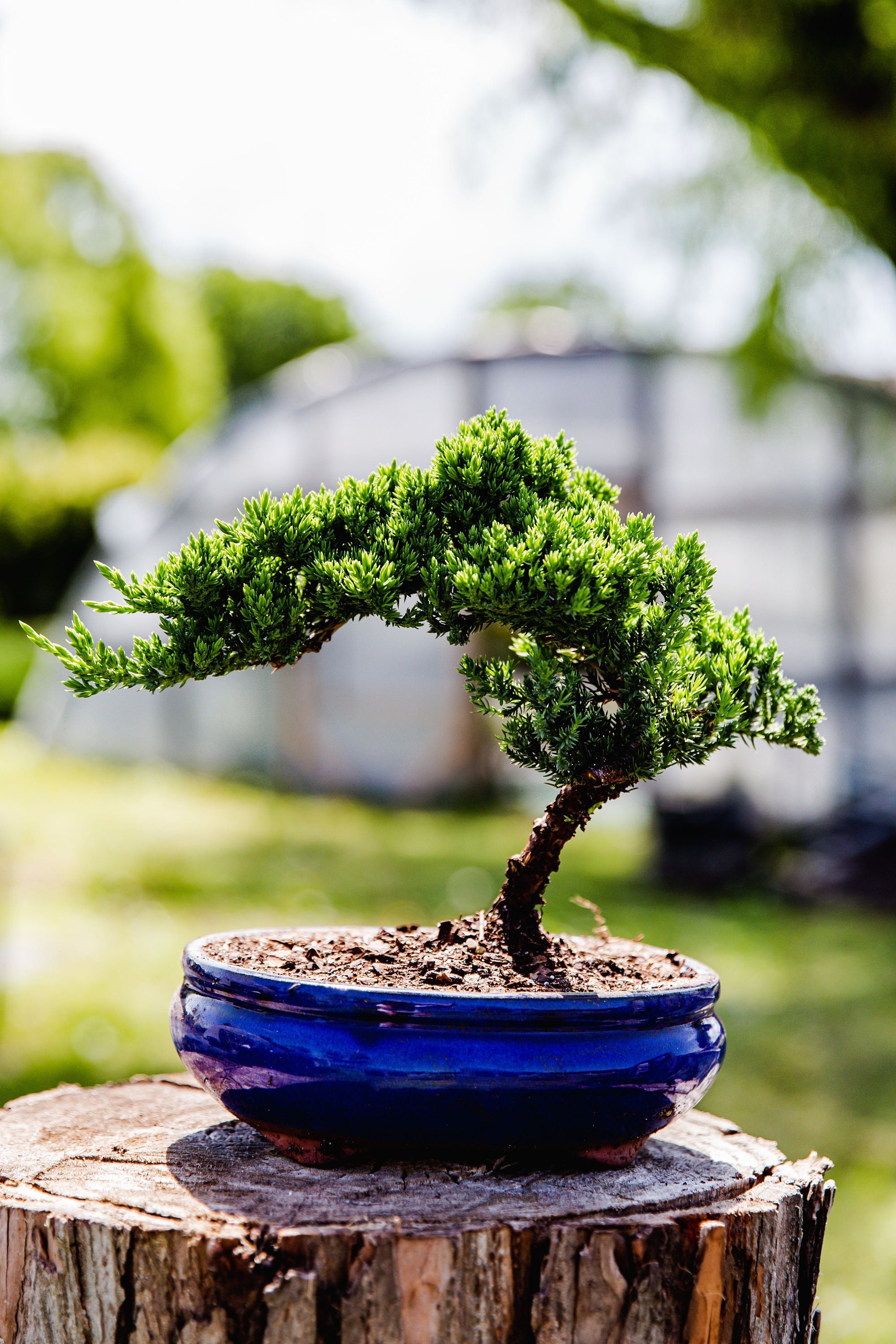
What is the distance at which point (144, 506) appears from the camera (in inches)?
425

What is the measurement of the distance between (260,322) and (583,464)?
1141 inches

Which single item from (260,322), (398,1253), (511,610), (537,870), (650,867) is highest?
(260,322)

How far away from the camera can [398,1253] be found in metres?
1.25

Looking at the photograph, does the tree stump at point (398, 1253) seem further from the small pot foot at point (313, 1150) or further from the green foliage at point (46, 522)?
the green foliage at point (46, 522)

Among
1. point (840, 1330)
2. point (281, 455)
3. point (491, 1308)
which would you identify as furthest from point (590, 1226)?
point (281, 455)

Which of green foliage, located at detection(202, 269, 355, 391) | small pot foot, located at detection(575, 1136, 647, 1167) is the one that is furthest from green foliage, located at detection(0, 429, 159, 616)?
green foliage, located at detection(202, 269, 355, 391)

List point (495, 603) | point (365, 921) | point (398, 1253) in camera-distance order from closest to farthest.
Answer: point (398, 1253) → point (495, 603) → point (365, 921)

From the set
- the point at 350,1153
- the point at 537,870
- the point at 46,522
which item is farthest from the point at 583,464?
the point at 350,1153

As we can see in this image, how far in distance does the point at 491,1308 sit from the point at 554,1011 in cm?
33

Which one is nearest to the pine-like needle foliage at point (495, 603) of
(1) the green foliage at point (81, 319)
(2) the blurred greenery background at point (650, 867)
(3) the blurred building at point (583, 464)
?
(2) the blurred greenery background at point (650, 867)

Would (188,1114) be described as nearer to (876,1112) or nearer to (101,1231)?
(101,1231)

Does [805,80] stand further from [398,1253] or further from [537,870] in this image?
[398,1253]

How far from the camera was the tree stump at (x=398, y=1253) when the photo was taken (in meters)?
A: 1.25

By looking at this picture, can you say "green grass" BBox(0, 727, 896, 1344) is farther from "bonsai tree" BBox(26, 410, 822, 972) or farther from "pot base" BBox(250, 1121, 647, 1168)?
"bonsai tree" BBox(26, 410, 822, 972)
